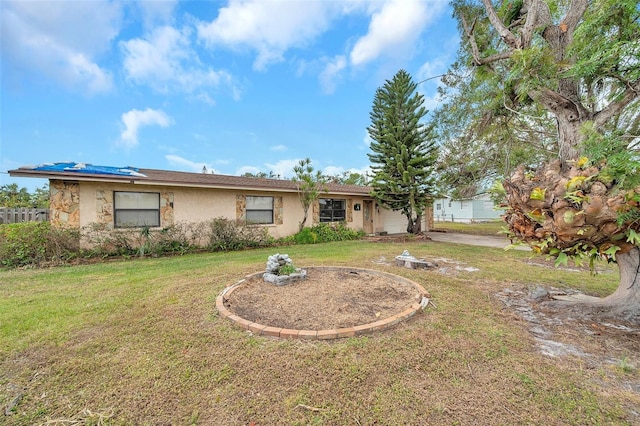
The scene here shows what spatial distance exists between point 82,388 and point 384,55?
43.3 feet

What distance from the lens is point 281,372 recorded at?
2195mm

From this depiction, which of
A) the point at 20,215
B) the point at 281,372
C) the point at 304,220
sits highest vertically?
the point at 20,215

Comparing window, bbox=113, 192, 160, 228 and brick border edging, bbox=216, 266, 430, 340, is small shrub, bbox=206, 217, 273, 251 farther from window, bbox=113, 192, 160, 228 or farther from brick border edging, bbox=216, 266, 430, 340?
brick border edging, bbox=216, 266, 430, 340

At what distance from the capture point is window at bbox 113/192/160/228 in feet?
26.3

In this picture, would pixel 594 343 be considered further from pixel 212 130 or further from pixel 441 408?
pixel 212 130

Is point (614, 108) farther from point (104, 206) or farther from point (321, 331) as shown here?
point (104, 206)

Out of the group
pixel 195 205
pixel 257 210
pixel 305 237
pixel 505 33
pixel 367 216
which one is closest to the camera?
pixel 505 33

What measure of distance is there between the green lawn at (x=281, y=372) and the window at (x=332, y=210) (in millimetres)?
9218

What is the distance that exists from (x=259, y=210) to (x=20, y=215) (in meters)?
10.0

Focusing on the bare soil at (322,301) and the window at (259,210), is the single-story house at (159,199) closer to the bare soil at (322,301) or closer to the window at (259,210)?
the window at (259,210)

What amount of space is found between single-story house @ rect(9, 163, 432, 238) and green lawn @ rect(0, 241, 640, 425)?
4433mm

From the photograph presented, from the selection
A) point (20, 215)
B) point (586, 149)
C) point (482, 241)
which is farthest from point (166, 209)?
point (482, 241)

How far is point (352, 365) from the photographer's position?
2.28m

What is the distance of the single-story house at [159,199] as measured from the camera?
23.6 feet
